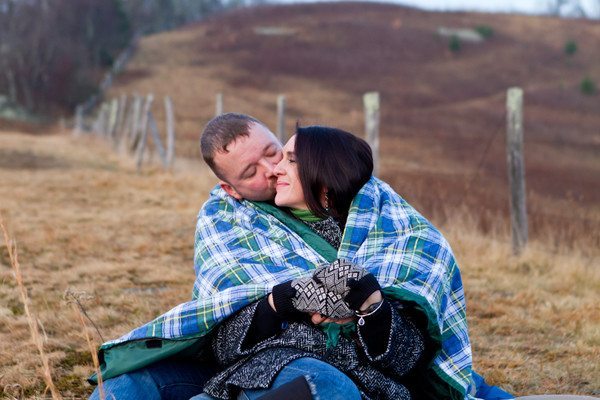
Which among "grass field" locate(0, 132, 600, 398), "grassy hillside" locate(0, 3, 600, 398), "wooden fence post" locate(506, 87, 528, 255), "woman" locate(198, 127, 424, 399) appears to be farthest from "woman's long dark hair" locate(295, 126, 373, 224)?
"wooden fence post" locate(506, 87, 528, 255)

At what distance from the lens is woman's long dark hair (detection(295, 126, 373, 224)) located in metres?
2.81

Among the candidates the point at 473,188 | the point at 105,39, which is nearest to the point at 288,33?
the point at 105,39

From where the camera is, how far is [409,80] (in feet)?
146

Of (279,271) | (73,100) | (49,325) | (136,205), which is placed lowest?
(73,100)

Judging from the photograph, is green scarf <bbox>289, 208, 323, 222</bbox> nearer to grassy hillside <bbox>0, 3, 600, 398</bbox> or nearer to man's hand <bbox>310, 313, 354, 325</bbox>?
man's hand <bbox>310, 313, 354, 325</bbox>

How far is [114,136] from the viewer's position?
27.9 metres

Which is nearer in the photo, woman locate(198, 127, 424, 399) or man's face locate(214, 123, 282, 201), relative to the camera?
woman locate(198, 127, 424, 399)

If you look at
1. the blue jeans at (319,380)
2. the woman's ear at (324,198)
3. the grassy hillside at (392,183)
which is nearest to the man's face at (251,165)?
the woman's ear at (324,198)

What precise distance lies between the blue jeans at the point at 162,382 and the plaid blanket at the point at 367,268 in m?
0.14

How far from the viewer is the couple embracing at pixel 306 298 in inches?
98.5

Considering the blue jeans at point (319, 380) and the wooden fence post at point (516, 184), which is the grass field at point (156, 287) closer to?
the wooden fence post at point (516, 184)

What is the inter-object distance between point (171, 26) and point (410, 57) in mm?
34261

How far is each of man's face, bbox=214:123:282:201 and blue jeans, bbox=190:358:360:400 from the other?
872 millimetres

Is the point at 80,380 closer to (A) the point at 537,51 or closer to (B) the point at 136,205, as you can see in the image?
(B) the point at 136,205
